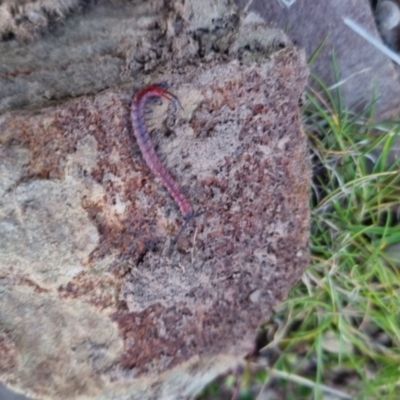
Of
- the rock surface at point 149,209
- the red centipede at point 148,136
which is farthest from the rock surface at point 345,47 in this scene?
the red centipede at point 148,136

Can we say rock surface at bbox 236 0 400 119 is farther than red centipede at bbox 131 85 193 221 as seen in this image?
Yes

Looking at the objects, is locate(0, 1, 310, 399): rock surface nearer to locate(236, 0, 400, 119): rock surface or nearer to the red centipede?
the red centipede

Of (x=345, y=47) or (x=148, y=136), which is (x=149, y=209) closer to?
(x=148, y=136)

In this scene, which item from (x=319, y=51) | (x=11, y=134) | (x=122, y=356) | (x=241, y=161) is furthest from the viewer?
(x=319, y=51)

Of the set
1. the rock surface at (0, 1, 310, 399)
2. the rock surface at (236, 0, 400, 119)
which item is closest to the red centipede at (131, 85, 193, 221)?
the rock surface at (0, 1, 310, 399)

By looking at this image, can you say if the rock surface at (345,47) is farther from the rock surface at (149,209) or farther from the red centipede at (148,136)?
the red centipede at (148,136)

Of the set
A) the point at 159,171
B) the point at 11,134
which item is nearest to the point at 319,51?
the point at 159,171

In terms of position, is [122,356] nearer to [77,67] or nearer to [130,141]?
[130,141]
